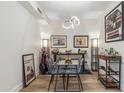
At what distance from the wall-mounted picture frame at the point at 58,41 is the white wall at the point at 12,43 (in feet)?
10.9

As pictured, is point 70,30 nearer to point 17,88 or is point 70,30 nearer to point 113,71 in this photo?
point 113,71

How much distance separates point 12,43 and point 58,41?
4.40 metres

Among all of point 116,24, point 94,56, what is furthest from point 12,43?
point 94,56

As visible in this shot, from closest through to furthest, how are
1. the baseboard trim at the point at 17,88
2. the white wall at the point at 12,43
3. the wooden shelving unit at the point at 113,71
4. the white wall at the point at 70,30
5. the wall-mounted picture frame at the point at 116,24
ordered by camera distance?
1. the white wall at the point at 12,43
2. the baseboard trim at the point at 17,88
3. the wall-mounted picture frame at the point at 116,24
4. the wooden shelving unit at the point at 113,71
5. the white wall at the point at 70,30

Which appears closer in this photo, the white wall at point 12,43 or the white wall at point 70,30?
the white wall at point 12,43

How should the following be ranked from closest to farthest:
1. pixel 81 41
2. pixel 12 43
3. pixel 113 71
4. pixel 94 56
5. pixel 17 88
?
Answer: pixel 12 43 < pixel 17 88 < pixel 113 71 < pixel 94 56 < pixel 81 41

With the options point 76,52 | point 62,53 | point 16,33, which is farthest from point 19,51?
point 76,52

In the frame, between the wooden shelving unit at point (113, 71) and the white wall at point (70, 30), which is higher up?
the white wall at point (70, 30)

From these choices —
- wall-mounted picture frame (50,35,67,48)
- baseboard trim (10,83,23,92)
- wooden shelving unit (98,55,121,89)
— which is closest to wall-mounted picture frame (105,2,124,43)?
wooden shelving unit (98,55,121,89)

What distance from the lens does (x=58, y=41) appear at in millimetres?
7867

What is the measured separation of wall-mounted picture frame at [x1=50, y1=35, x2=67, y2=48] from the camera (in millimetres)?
7867

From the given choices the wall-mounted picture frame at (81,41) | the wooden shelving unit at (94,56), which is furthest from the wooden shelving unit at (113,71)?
the wall-mounted picture frame at (81,41)

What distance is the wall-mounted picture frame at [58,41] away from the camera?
7867 mm

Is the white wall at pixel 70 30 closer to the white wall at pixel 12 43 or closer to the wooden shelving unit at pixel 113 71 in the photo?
the wooden shelving unit at pixel 113 71
